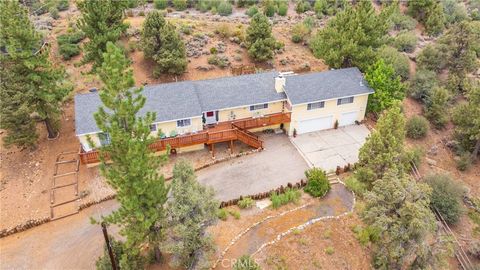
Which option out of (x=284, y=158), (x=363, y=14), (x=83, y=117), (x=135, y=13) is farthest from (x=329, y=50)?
(x=135, y=13)


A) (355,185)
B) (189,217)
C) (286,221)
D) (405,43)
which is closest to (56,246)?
(189,217)

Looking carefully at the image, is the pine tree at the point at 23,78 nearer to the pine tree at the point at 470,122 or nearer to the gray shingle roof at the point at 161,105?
the gray shingle roof at the point at 161,105

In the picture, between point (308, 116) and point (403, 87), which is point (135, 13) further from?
point (403, 87)

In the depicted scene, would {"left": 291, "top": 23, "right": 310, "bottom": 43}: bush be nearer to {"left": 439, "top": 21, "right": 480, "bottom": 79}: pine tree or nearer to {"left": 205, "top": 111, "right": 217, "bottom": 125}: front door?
{"left": 439, "top": 21, "right": 480, "bottom": 79}: pine tree

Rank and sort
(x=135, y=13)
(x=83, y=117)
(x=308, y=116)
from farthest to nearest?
(x=135, y=13) → (x=308, y=116) → (x=83, y=117)

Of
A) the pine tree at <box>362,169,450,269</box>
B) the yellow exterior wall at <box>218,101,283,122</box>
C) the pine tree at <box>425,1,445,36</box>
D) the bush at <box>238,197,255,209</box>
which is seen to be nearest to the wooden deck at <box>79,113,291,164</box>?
the yellow exterior wall at <box>218,101,283,122</box>

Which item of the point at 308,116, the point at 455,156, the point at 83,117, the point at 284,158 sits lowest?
the point at 455,156

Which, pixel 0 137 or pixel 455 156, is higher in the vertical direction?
pixel 0 137

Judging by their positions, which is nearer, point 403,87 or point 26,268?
point 26,268

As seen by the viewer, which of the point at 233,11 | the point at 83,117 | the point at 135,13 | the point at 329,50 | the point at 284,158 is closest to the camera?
the point at 83,117
